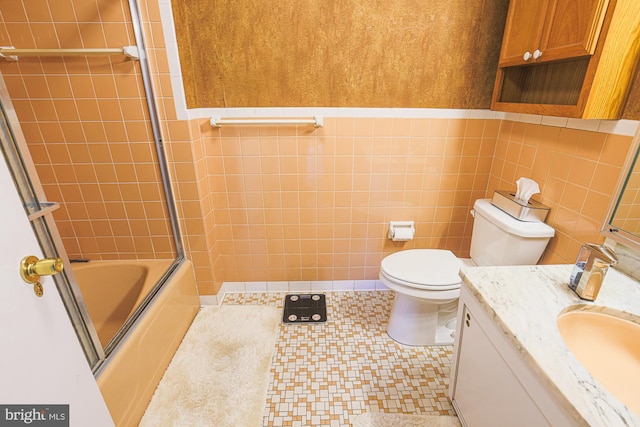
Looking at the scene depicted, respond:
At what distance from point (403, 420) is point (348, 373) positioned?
1.07 ft

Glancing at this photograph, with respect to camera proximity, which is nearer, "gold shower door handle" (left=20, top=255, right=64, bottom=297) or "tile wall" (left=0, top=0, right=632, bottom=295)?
"gold shower door handle" (left=20, top=255, right=64, bottom=297)

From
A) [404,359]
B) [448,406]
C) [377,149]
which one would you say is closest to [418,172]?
[377,149]

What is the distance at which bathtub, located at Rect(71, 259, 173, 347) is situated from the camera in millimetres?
1728

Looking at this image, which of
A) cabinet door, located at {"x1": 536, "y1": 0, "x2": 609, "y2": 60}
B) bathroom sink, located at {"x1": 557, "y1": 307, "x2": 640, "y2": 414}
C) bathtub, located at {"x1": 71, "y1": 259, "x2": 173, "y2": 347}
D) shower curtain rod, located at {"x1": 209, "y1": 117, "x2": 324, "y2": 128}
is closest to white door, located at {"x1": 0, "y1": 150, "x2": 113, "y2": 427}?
bathtub, located at {"x1": 71, "y1": 259, "x2": 173, "y2": 347}

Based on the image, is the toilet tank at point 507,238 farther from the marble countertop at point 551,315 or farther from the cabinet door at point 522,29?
the cabinet door at point 522,29

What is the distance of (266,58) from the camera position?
63.3 inches

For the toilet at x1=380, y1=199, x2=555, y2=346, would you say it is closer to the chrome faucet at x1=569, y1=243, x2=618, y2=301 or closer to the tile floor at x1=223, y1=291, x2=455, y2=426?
the tile floor at x1=223, y1=291, x2=455, y2=426

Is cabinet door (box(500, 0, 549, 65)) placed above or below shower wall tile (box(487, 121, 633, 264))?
above

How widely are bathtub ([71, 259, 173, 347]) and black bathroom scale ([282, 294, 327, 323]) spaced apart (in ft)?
2.59

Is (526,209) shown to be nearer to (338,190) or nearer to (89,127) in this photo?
(338,190)

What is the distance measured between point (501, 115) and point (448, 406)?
5.15ft

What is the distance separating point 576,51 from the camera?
106 cm

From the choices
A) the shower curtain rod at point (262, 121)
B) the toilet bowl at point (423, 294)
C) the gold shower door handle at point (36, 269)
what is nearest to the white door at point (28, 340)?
the gold shower door handle at point (36, 269)

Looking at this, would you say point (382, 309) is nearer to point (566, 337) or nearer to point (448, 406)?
point (448, 406)
